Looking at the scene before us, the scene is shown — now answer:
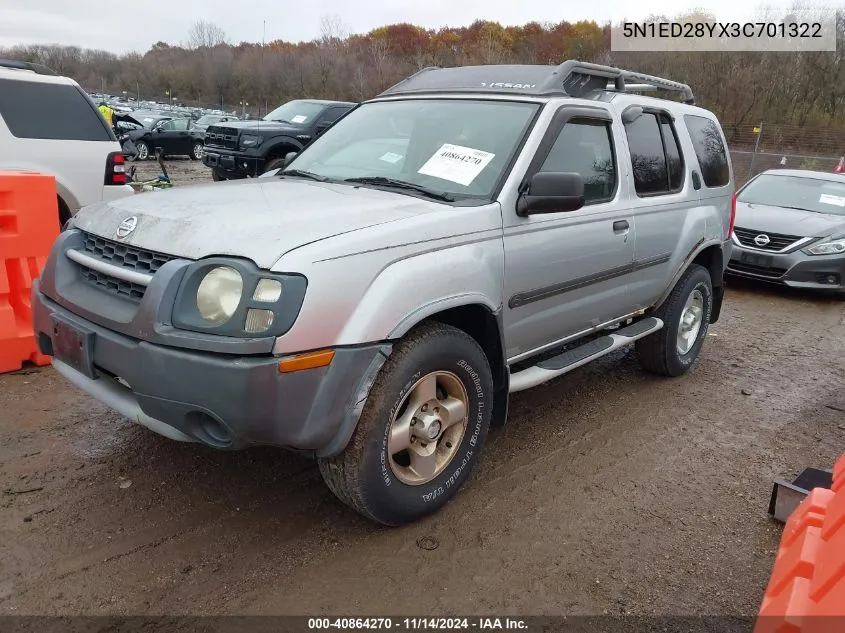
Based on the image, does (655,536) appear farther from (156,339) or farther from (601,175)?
(156,339)

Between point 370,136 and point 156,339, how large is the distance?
205 centimetres

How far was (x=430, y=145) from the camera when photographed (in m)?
3.67

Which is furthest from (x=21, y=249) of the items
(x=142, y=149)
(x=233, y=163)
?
(x=142, y=149)

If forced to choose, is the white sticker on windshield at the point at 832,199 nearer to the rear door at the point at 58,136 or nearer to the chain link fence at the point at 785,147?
the rear door at the point at 58,136

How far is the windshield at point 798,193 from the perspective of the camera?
917 cm

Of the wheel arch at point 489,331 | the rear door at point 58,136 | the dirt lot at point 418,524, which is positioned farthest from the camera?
the rear door at point 58,136

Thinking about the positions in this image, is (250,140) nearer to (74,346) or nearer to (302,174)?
(302,174)

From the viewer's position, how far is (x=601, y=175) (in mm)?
3998

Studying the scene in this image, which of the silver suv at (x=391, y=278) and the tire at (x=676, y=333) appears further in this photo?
the tire at (x=676, y=333)

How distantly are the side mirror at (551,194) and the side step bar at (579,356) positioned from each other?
0.86 metres

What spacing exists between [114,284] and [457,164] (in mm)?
1745

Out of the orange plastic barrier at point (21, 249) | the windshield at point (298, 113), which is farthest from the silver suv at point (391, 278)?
the windshield at point (298, 113)

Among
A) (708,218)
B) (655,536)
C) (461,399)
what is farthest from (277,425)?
(708,218)

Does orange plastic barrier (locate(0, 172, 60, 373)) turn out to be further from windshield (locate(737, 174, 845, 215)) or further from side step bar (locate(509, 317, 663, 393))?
windshield (locate(737, 174, 845, 215))
